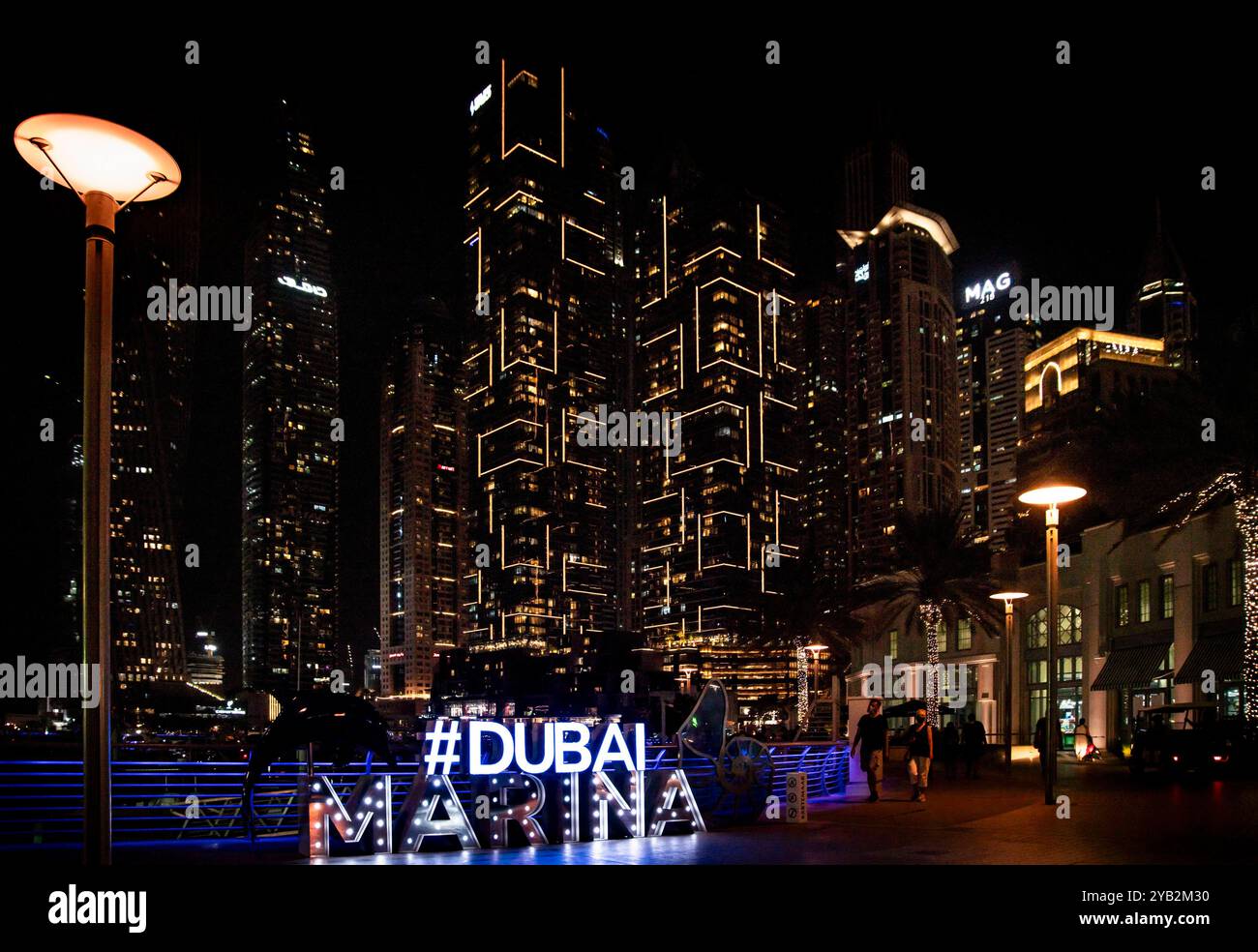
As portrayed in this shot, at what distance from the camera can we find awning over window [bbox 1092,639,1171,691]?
39391 mm

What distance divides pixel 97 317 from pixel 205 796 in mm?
10263

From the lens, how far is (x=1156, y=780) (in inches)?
1024

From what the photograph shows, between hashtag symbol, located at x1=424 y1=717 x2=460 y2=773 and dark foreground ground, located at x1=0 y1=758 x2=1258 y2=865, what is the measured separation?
110cm

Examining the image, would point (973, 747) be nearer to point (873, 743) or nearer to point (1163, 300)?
point (873, 743)

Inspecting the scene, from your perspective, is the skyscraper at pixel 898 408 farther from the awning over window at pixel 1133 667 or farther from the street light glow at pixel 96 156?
the street light glow at pixel 96 156

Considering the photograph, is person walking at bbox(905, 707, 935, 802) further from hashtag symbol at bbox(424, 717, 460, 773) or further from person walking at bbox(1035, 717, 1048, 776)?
hashtag symbol at bbox(424, 717, 460, 773)

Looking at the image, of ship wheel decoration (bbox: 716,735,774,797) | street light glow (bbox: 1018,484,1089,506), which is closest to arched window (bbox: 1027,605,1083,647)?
street light glow (bbox: 1018,484,1089,506)

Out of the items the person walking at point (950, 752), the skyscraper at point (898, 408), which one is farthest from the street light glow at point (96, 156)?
the skyscraper at point (898, 408)

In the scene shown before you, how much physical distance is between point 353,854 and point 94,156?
874 centimetres

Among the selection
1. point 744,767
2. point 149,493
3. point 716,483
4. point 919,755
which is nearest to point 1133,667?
point 919,755

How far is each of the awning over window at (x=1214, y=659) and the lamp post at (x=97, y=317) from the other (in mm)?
35926
